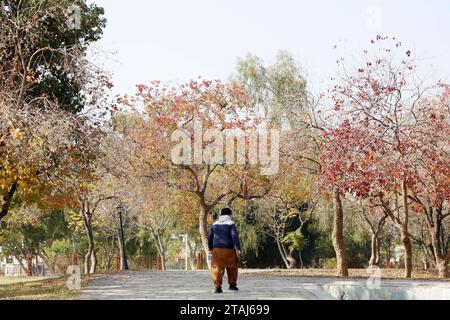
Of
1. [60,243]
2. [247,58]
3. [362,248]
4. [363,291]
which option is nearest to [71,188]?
[363,291]

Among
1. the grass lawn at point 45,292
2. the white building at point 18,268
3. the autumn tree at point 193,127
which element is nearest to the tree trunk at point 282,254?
the autumn tree at point 193,127

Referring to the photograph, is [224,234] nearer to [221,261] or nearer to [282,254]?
[221,261]

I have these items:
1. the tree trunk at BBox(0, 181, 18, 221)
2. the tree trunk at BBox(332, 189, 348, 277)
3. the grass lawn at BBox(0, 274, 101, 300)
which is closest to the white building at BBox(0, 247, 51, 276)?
the grass lawn at BBox(0, 274, 101, 300)

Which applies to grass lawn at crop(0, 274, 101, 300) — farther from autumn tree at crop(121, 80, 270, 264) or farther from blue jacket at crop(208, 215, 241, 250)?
autumn tree at crop(121, 80, 270, 264)

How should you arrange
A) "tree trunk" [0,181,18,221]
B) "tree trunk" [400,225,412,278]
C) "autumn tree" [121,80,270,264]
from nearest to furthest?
1. "tree trunk" [0,181,18,221]
2. "tree trunk" [400,225,412,278]
3. "autumn tree" [121,80,270,264]

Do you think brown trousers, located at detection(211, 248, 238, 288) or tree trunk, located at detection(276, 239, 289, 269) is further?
tree trunk, located at detection(276, 239, 289, 269)

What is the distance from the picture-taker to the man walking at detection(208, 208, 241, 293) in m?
12.8

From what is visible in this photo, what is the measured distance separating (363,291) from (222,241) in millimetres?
4814

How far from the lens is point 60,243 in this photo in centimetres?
4956

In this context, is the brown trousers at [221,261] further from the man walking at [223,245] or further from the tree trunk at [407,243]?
the tree trunk at [407,243]

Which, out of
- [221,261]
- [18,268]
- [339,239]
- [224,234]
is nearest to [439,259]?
[339,239]

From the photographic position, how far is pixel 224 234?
1284 centimetres
